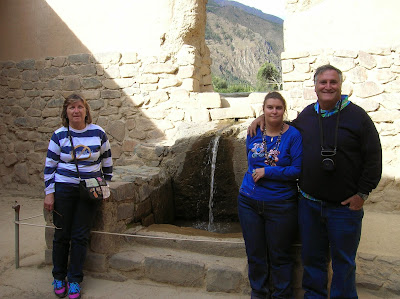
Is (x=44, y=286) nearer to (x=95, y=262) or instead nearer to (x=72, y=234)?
(x=95, y=262)

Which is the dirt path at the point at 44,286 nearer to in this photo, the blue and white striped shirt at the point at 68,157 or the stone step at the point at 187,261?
the stone step at the point at 187,261

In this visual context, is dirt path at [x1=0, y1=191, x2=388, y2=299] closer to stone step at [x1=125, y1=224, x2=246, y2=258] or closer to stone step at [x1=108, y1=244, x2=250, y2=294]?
stone step at [x1=108, y1=244, x2=250, y2=294]

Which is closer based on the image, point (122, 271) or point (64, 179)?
point (64, 179)

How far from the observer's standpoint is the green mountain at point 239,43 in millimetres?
40906

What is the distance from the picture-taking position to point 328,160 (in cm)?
214

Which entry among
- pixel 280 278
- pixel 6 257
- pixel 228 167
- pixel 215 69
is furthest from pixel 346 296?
pixel 215 69

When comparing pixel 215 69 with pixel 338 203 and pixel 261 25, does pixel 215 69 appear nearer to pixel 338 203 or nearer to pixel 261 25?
pixel 261 25

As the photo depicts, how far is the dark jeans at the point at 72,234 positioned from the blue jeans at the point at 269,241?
126 centimetres

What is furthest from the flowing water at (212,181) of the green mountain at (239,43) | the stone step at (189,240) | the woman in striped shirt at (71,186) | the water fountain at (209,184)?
the green mountain at (239,43)

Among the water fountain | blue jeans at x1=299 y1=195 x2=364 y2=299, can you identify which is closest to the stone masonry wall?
the water fountain

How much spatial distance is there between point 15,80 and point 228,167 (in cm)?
452

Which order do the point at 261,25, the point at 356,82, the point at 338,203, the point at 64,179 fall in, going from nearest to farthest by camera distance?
the point at 338,203 < the point at 64,179 < the point at 356,82 < the point at 261,25

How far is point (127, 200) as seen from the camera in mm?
3465

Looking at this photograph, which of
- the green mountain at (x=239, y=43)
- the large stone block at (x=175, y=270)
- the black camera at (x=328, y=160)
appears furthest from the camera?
the green mountain at (x=239, y=43)
